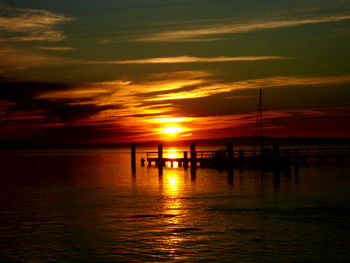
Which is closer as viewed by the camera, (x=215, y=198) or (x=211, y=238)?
(x=211, y=238)

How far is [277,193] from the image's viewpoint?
37.9m

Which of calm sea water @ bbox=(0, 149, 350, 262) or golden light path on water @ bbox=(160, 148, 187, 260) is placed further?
golden light path on water @ bbox=(160, 148, 187, 260)

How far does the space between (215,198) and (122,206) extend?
7.43 meters

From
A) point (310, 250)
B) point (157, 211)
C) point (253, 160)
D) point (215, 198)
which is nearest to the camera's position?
point (310, 250)

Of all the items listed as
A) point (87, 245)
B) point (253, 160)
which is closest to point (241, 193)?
point (87, 245)

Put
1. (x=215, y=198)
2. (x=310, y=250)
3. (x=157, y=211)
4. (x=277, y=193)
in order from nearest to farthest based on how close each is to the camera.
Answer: (x=310, y=250) < (x=157, y=211) < (x=215, y=198) < (x=277, y=193)

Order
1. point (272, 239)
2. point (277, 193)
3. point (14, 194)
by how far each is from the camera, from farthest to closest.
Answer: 1. point (14, 194)
2. point (277, 193)
3. point (272, 239)

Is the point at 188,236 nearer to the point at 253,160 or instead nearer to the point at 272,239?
the point at 272,239

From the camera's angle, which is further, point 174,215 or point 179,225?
point 174,215

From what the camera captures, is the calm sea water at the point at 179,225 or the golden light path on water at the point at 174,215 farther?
the golden light path on water at the point at 174,215

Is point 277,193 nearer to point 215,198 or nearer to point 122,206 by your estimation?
point 215,198

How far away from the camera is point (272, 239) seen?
814 inches

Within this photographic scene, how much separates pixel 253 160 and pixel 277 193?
92.3ft

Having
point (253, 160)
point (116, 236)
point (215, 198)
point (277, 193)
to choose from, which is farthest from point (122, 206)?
point (253, 160)
